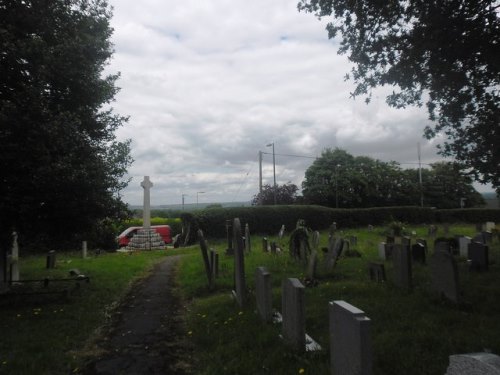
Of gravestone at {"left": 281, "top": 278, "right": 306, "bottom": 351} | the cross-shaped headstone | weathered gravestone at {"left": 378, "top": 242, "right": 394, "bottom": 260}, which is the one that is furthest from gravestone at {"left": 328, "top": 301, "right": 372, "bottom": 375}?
the cross-shaped headstone

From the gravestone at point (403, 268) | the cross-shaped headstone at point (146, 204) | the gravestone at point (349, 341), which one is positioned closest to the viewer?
the gravestone at point (349, 341)

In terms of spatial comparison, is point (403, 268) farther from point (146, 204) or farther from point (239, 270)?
point (146, 204)

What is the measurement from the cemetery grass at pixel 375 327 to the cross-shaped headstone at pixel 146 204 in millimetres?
22636

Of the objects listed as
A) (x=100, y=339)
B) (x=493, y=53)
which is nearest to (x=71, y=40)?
(x=100, y=339)

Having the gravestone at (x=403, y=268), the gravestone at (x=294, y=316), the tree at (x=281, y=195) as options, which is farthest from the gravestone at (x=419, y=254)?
the tree at (x=281, y=195)

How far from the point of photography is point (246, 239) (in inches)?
738

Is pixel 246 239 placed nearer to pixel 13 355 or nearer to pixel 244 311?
pixel 244 311

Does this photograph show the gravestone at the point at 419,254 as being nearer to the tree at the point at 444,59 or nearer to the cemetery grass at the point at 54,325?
the tree at the point at 444,59

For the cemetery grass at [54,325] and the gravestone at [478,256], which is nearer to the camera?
the cemetery grass at [54,325]

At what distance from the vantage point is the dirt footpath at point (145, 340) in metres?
5.68

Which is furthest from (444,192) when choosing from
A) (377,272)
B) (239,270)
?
(239,270)

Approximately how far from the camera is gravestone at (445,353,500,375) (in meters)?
2.27

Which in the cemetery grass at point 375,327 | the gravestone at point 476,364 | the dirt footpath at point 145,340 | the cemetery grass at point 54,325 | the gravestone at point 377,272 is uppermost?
the gravestone at point 476,364

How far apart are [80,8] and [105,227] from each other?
558cm
